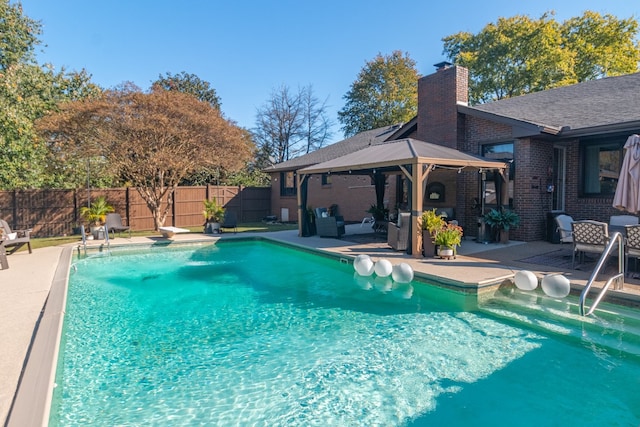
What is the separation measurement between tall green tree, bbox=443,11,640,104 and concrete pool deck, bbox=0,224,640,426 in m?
21.4

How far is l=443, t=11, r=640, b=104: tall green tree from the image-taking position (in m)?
25.7

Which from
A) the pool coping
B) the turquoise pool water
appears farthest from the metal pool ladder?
the pool coping

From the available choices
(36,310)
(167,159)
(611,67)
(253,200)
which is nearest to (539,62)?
(611,67)

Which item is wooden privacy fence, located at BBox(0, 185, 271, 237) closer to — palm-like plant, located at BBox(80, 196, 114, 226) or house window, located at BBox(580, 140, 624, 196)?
palm-like plant, located at BBox(80, 196, 114, 226)

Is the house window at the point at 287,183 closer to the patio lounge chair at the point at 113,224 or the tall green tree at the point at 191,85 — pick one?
the patio lounge chair at the point at 113,224

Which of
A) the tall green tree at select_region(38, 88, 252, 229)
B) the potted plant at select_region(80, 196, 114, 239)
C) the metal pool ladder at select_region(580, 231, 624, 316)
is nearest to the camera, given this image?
the metal pool ladder at select_region(580, 231, 624, 316)

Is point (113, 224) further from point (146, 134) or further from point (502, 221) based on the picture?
point (502, 221)

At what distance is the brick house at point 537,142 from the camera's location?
9781 millimetres

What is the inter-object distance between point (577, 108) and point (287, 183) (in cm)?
1406

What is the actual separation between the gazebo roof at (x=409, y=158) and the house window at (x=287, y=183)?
923 cm

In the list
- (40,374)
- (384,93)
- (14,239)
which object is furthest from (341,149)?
(384,93)

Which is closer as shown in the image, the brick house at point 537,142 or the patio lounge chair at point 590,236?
the patio lounge chair at point 590,236

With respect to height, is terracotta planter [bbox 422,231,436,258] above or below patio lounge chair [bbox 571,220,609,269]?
below

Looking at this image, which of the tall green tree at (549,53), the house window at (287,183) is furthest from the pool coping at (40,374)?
the tall green tree at (549,53)
